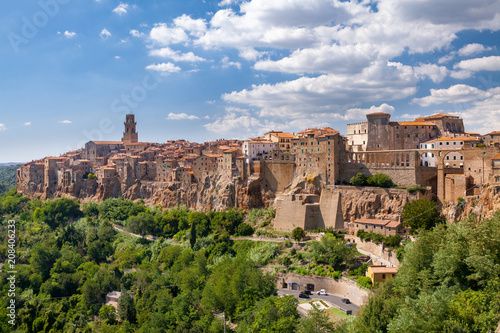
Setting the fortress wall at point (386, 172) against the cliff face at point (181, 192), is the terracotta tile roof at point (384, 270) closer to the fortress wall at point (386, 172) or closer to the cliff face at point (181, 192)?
the fortress wall at point (386, 172)

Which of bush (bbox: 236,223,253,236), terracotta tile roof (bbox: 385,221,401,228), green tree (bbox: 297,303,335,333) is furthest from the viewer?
bush (bbox: 236,223,253,236)

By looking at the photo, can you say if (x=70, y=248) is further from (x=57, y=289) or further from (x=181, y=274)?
(x=181, y=274)

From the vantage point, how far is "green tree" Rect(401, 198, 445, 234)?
29.9 metres

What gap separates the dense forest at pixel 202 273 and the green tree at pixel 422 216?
225cm

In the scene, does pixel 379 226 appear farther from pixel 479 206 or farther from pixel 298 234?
pixel 479 206

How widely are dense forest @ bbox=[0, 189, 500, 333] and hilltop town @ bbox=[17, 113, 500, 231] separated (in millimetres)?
2928

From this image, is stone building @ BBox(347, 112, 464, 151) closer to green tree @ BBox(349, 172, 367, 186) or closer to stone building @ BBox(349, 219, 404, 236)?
green tree @ BBox(349, 172, 367, 186)

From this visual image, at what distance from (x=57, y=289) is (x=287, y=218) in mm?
22734

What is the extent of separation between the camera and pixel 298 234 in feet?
119

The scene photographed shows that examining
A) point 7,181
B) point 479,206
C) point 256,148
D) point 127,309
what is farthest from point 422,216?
point 7,181

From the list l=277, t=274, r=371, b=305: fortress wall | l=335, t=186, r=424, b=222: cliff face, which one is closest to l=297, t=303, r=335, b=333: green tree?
l=277, t=274, r=371, b=305: fortress wall

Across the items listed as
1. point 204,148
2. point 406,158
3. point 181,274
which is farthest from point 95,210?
point 406,158

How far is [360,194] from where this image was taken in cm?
3641

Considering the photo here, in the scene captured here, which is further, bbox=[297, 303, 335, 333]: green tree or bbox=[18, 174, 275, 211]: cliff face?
bbox=[18, 174, 275, 211]: cliff face
